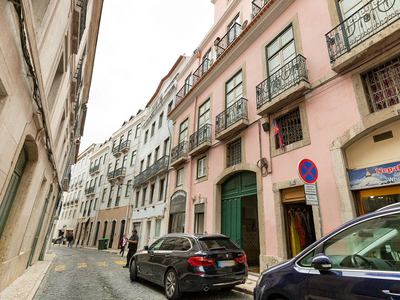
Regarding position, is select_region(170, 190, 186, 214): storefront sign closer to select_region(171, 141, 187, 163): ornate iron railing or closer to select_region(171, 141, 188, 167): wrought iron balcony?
select_region(171, 141, 188, 167): wrought iron balcony

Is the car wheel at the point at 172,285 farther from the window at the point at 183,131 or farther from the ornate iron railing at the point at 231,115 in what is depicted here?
the window at the point at 183,131

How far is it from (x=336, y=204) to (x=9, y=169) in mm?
7717

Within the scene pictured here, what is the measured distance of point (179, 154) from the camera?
15.3m

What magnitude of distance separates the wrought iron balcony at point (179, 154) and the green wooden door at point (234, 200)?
163 inches

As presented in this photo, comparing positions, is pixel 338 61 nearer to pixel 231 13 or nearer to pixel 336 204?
pixel 336 204

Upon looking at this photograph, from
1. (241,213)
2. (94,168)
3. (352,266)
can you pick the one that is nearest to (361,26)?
(352,266)

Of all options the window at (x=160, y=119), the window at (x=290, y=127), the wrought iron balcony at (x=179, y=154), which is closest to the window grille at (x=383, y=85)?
the window at (x=290, y=127)

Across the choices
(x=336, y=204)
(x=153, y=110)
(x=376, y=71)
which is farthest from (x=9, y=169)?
(x=153, y=110)

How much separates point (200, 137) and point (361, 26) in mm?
8749

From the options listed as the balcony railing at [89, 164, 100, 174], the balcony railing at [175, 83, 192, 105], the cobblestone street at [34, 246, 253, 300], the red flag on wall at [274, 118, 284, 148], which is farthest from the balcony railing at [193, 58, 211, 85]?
the balcony railing at [89, 164, 100, 174]

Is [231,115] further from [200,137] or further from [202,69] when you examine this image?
[202,69]

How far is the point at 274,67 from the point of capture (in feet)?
31.2

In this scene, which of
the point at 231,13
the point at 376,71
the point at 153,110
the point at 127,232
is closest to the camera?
the point at 376,71

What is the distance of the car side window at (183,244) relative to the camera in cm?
555
